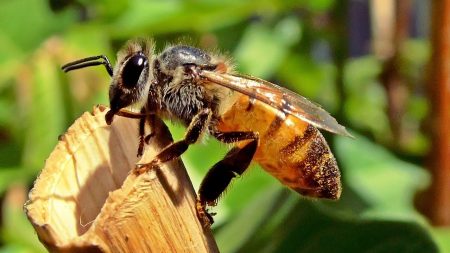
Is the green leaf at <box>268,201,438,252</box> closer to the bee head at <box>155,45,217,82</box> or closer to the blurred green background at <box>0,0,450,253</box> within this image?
the blurred green background at <box>0,0,450,253</box>

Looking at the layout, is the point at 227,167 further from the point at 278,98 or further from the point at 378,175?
the point at 378,175

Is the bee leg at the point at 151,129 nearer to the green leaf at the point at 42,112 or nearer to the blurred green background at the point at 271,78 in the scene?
the blurred green background at the point at 271,78

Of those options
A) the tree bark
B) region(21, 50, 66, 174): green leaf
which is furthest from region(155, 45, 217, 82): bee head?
region(21, 50, 66, 174): green leaf

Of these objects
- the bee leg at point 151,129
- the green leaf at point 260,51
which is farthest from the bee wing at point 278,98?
the green leaf at point 260,51

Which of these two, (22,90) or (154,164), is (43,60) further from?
(154,164)

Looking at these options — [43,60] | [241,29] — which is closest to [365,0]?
[241,29]
